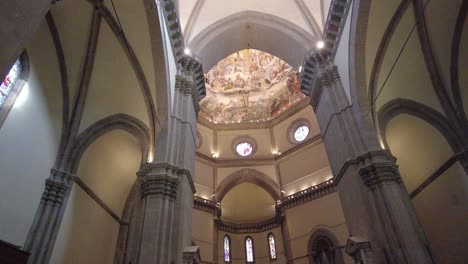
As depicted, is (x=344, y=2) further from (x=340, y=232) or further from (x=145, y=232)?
(x=340, y=232)

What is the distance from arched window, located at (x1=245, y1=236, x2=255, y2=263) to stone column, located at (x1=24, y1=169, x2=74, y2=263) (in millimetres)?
12697

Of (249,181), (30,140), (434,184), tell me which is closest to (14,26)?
(30,140)

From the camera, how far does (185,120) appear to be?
29.1 ft

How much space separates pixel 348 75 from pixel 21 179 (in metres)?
8.03

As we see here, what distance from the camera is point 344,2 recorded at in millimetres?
8922

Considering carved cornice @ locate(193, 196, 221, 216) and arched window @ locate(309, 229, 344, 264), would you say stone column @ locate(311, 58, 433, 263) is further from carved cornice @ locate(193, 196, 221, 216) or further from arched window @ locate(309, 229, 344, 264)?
carved cornice @ locate(193, 196, 221, 216)

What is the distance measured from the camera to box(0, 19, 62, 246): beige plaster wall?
21.7ft

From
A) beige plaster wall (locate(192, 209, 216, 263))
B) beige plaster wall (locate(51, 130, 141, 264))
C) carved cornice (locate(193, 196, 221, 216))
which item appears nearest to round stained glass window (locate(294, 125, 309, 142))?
carved cornice (locate(193, 196, 221, 216))

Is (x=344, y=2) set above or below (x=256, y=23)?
below

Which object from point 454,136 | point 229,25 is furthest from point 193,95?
point 454,136

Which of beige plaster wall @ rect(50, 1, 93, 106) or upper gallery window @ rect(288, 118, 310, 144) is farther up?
upper gallery window @ rect(288, 118, 310, 144)

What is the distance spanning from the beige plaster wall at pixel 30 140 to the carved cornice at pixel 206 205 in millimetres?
9736

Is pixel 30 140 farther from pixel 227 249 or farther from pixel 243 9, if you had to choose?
pixel 227 249

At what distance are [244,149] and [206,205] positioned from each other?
14.6 feet
